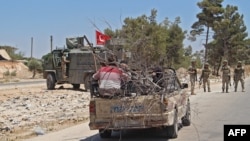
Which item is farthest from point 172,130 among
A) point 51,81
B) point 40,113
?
point 51,81

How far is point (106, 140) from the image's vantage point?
12.4m

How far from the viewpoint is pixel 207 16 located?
67.6 metres

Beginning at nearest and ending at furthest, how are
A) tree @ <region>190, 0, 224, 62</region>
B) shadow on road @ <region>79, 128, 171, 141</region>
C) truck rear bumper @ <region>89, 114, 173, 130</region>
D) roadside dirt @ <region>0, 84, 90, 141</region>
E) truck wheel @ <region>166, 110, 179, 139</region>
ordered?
truck rear bumper @ <region>89, 114, 173, 130</region> < truck wheel @ <region>166, 110, 179, 139</region> < shadow on road @ <region>79, 128, 171, 141</region> < roadside dirt @ <region>0, 84, 90, 141</region> < tree @ <region>190, 0, 224, 62</region>

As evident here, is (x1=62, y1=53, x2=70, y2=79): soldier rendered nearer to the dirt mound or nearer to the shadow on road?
the shadow on road

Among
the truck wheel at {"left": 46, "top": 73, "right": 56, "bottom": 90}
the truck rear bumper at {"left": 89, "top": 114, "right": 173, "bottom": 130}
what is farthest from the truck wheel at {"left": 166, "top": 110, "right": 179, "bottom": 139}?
the truck wheel at {"left": 46, "top": 73, "right": 56, "bottom": 90}

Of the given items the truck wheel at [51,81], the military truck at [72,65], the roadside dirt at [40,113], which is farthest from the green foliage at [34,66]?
the roadside dirt at [40,113]

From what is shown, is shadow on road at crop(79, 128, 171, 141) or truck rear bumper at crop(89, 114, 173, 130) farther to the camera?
shadow on road at crop(79, 128, 171, 141)

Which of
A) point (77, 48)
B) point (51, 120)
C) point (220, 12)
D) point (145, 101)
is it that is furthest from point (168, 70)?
point (220, 12)

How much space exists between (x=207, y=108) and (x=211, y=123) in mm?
4969

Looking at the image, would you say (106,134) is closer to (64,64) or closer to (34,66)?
(64,64)

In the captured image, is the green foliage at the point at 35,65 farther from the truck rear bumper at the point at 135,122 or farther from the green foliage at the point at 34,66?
the truck rear bumper at the point at 135,122

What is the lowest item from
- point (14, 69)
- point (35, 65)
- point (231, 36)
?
point (14, 69)

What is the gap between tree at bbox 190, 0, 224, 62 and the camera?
6659cm

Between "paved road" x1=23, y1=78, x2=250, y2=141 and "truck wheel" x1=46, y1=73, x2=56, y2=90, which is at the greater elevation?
"truck wheel" x1=46, y1=73, x2=56, y2=90
